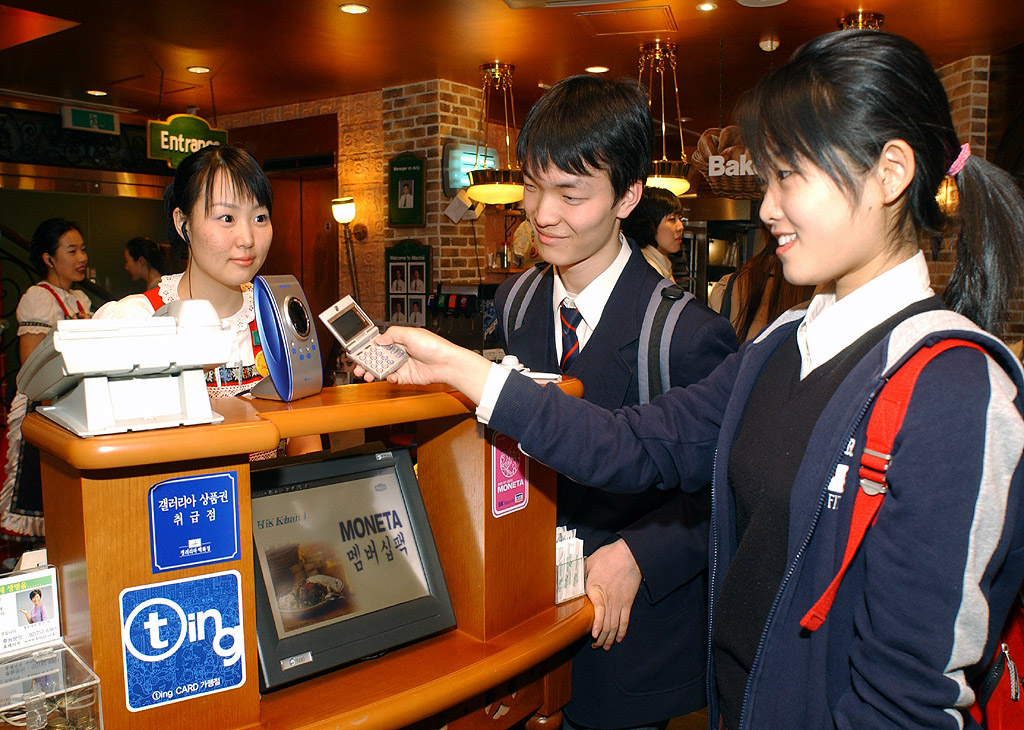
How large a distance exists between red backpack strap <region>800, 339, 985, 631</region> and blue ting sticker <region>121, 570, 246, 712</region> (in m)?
0.79

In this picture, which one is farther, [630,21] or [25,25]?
[25,25]

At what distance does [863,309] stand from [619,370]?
24.2 inches

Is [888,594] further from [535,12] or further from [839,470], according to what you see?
[535,12]

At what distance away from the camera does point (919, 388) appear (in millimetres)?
941

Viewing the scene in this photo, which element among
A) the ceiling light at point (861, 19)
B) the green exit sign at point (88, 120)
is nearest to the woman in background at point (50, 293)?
the green exit sign at point (88, 120)

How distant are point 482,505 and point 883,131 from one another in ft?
2.74

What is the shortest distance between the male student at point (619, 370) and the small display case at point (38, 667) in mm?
912

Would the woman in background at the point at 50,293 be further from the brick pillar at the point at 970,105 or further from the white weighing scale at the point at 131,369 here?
the brick pillar at the point at 970,105

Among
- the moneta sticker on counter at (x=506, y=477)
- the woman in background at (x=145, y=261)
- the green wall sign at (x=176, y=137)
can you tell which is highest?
the green wall sign at (x=176, y=137)

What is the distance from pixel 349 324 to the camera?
133cm

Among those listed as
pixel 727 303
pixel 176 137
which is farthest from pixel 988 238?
pixel 176 137

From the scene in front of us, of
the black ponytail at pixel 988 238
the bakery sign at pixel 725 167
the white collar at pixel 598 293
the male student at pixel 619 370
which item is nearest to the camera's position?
the black ponytail at pixel 988 238

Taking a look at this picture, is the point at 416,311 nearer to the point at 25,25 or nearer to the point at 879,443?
the point at 25,25

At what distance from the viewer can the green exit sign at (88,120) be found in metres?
7.84
